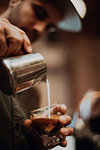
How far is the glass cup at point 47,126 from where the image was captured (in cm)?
87

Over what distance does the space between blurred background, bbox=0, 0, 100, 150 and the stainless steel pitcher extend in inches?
68.7

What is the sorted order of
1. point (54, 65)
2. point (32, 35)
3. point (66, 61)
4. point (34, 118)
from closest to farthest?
point (34, 118) < point (32, 35) < point (54, 65) < point (66, 61)

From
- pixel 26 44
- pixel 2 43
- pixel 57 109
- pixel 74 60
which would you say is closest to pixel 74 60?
pixel 74 60

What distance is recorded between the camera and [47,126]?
2.86 feet

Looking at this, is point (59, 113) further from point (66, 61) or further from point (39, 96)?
point (66, 61)

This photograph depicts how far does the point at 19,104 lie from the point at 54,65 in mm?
1757

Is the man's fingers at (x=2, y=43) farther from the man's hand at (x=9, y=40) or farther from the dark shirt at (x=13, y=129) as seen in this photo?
the dark shirt at (x=13, y=129)

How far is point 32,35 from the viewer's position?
1503 mm

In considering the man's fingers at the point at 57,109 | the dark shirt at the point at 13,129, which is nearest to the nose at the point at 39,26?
the dark shirt at the point at 13,129

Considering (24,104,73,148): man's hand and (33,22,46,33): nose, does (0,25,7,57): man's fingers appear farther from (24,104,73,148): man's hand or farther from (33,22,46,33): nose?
(33,22,46,33): nose

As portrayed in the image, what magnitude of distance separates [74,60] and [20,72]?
2.54 m

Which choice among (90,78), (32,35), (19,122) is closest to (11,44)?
(19,122)

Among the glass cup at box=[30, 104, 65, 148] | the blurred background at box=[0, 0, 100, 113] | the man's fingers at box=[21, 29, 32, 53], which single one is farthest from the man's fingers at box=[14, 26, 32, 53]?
the blurred background at box=[0, 0, 100, 113]

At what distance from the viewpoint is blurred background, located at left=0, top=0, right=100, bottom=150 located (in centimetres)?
277
